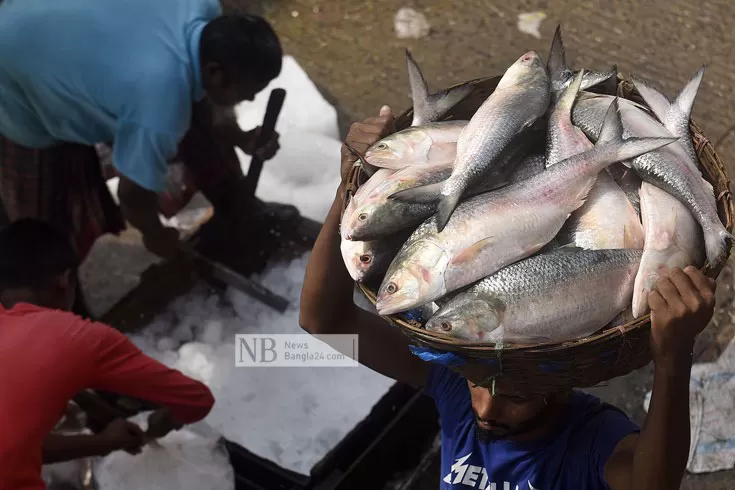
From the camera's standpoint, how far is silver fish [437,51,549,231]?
1507mm

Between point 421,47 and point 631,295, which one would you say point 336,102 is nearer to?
point 421,47

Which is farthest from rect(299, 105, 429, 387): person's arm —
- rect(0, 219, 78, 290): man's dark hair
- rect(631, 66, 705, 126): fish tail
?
rect(0, 219, 78, 290): man's dark hair

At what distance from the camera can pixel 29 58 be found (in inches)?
120

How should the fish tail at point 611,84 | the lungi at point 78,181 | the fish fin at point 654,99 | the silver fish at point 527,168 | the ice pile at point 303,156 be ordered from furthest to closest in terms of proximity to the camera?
the ice pile at point 303,156 → the lungi at point 78,181 → the fish tail at point 611,84 → the fish fin at point 654,99 → the silver fish at point 527,168

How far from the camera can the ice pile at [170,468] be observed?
2.61 metres

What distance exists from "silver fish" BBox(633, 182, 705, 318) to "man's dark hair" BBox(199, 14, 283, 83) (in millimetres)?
2025

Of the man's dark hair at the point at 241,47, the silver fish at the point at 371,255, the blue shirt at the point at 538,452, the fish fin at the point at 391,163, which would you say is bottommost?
the blue shirt at the point at 538,452

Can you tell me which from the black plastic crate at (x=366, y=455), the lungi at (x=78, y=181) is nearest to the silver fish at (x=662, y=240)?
the black plastic crate at (x=366, y=455)

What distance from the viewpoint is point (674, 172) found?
1.51 m

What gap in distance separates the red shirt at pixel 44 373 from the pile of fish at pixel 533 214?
46.4 inches

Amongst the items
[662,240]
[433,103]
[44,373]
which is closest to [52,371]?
[44,373]

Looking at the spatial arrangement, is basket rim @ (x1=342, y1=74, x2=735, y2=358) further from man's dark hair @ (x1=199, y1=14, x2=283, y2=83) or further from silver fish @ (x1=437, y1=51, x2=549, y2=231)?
man's dark hair @ (x1=199, y1=14, x2=283, y2=83)

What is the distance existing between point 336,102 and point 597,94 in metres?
3.40

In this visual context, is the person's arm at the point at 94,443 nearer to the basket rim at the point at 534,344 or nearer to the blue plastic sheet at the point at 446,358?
the basket rim at the point at 534,344
